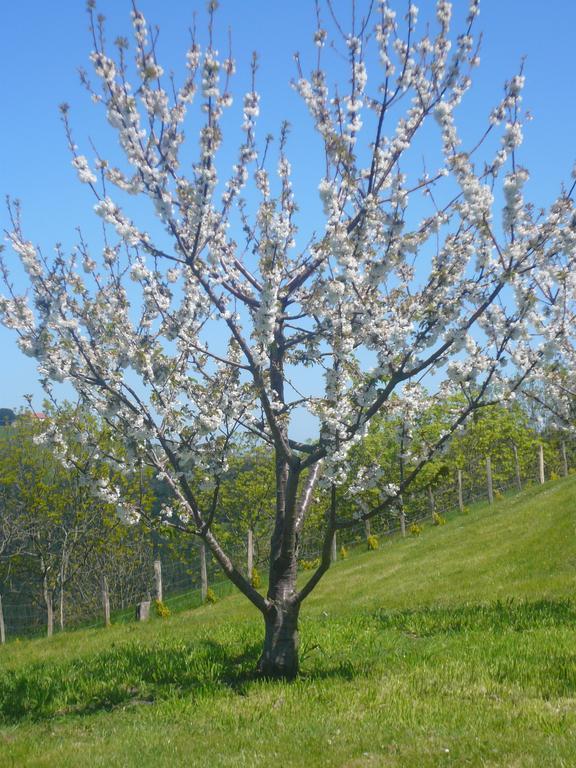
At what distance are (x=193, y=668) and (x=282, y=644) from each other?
52.8 inches

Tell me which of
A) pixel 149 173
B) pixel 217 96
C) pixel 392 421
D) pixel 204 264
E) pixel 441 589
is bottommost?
pixel 441 589

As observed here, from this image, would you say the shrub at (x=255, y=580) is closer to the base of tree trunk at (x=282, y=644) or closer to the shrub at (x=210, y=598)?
the shrub at (x=210, y=598)

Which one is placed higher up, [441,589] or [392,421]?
[392,421]

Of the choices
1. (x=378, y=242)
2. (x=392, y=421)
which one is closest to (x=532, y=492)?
(x=392, y=421)

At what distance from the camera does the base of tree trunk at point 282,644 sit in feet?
26.3

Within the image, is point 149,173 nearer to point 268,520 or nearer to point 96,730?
point 96,730

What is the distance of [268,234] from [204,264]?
87 cm

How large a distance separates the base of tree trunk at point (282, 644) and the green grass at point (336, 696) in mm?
262

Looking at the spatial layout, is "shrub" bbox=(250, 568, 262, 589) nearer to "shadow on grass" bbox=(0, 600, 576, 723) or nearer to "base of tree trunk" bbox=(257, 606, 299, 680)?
"shadow on grass" bbox=(0, 600, 576, 723)

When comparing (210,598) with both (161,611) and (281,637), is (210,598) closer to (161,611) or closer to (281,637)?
(161,611)

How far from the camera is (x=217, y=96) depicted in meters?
6.96

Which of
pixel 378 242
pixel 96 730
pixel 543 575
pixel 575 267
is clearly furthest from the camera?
pixel 543 575

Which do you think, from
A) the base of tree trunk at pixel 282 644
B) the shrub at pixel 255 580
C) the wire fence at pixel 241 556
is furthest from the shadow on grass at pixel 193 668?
the wire fence at pixel 241 556

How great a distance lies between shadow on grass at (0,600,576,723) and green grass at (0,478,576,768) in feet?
0.09
